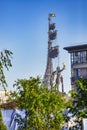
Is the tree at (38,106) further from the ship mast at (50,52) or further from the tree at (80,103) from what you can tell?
the ship mast at (50,52)

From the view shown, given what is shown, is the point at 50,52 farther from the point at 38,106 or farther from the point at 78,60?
the point at 38,106

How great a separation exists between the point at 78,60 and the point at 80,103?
80055 mm

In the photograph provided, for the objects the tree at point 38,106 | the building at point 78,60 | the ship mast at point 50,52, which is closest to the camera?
the tree at point 38,106

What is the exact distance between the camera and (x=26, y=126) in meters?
23.4

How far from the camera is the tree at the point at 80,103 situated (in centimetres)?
2360

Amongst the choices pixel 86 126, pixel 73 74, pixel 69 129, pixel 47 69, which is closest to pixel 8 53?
pixel 86 126

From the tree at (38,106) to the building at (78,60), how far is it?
77034 mm

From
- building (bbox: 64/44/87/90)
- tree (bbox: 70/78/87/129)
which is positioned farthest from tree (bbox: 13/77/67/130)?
building (bbox: 64/44/87/90)

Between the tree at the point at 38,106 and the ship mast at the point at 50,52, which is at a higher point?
the tree at the point at 38,106

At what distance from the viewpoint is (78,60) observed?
10369 centimetres

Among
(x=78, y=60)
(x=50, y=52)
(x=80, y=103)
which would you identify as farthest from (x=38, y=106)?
(x=50, y=52)

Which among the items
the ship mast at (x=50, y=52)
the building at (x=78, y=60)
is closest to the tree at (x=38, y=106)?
the building at (x=78, y=60)

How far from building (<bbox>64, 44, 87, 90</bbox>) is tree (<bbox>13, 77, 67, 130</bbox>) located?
77.0 metres

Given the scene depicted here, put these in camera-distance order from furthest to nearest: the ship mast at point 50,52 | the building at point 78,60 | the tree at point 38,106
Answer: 1. the ship mast at point 50,52
2. the building at point 78,60
3. the tree at point 38,106
